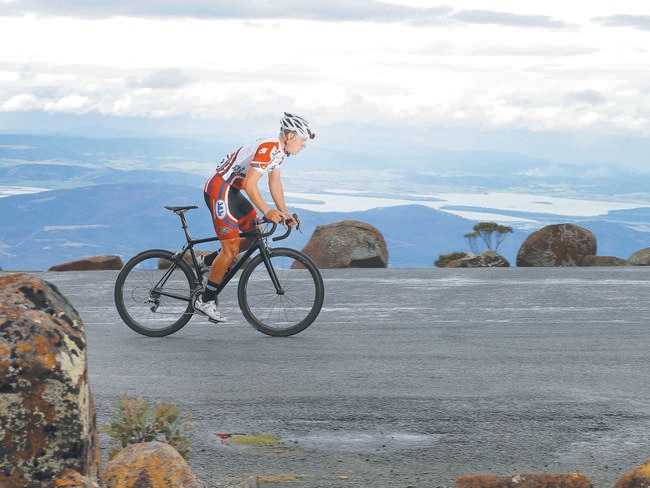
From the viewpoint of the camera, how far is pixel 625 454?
18.6 ft

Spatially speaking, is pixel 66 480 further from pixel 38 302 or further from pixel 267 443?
pixel 267 443

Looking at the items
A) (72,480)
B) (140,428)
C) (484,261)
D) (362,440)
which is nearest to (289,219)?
(362,440)

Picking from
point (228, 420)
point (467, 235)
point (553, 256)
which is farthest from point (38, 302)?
point (467, 235)

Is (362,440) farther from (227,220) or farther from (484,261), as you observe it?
(484,261)

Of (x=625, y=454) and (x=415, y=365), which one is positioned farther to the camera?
(x=415, y=365)

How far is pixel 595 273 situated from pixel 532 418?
945cm

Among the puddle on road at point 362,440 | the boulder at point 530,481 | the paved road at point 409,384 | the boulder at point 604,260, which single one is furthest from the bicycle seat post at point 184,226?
the boulder at point 604,260

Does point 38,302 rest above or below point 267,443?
above

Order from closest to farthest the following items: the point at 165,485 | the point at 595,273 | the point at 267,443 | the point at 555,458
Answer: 1. the point at 165,485
2. the point at 555,458
3. the point at 267,443
4. the point at 595,273

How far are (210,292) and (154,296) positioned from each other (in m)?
0.62

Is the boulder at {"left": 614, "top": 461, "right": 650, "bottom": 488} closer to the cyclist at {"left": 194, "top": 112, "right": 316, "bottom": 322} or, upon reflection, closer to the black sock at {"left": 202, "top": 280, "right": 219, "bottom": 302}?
the cyclist at {"left": 194, "top": 112, "right": 316, "bottom": 322}

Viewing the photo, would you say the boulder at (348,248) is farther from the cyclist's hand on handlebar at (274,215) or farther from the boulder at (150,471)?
the boulder at (150,471)

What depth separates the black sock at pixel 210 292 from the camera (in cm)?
982

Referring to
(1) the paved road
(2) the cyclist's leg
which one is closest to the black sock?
(2) the cyclist's leg
